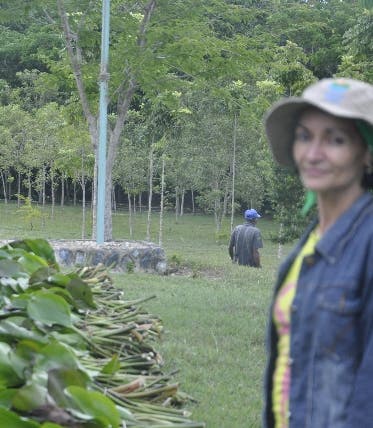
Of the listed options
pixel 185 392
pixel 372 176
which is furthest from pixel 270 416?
pixel 185 392

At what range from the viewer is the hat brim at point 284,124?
2.05 metres

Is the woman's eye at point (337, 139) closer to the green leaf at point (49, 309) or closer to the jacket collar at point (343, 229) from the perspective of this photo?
the jacket collar at point (343, 229)

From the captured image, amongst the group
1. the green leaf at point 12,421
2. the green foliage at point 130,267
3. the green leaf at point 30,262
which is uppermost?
the green leaf at point 30,262

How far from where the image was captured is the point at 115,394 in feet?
11.9

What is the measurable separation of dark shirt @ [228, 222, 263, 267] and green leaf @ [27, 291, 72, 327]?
776 centimetres

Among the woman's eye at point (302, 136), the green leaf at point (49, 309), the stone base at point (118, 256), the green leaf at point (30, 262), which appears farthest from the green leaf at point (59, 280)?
the stone base at point (118, 256)

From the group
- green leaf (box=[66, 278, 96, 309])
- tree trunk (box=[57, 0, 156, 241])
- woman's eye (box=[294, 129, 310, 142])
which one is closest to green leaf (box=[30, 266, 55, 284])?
green leaf (box=[66, 278, 96, 309])

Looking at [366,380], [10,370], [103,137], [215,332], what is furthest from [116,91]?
[366,380]

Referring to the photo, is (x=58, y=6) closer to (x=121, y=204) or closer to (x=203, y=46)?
(x=203, y=46)

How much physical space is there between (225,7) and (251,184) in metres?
13.2

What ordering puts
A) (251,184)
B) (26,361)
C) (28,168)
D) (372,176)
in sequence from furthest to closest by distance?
(28,168), (251,184), (26,361), (372,176)

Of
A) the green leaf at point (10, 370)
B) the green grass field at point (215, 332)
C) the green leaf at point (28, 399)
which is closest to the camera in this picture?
the green leaf at point (28, 399)

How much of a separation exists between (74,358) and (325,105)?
1869mm

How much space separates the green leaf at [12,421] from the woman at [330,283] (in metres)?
1.08
